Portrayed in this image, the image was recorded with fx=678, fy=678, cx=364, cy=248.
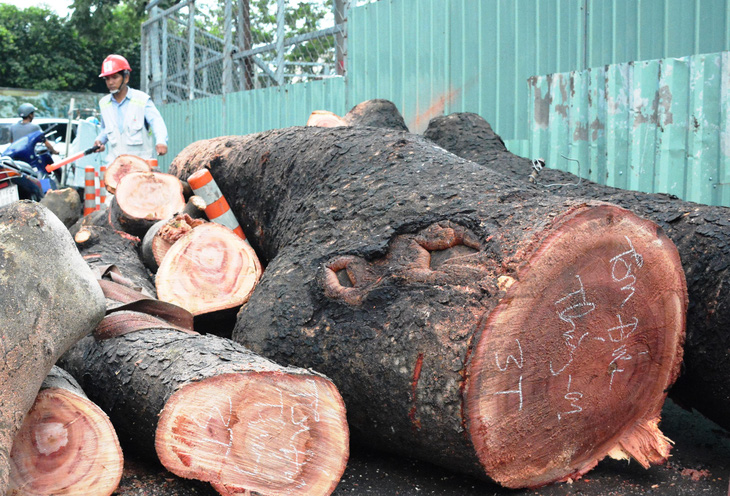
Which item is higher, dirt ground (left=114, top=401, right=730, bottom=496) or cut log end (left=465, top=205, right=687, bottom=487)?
cut log end (left=465, top=205, right=687, bottom=487)

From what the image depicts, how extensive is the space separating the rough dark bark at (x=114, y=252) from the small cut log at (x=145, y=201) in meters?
0.37

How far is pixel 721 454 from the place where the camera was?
2.90 meters

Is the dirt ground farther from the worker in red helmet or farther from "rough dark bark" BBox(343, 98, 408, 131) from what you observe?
the worker in red helmet

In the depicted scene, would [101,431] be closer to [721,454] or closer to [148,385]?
[148,385]

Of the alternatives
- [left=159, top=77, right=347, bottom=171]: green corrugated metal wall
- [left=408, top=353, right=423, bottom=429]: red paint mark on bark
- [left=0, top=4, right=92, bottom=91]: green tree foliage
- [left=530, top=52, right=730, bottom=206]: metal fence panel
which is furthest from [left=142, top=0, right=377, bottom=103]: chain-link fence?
[left=0, top=4, right=92, bottom=91]: green tree foliage

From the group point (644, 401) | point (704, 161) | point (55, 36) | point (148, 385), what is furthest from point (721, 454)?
point (55, 36)

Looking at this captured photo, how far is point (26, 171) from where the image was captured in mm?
9430

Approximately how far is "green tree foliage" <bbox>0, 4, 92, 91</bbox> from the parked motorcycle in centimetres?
1786

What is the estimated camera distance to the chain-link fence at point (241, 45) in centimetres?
849

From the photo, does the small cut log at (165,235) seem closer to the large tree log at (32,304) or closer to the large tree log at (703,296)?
the large tree log at (32,304)

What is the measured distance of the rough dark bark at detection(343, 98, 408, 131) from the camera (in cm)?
558

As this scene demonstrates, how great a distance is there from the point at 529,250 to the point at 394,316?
560mm

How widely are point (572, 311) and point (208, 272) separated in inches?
87.3

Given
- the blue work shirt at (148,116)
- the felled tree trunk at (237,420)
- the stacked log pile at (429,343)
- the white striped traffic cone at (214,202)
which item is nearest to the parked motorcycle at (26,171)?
the blue work shirt at (148,116)
